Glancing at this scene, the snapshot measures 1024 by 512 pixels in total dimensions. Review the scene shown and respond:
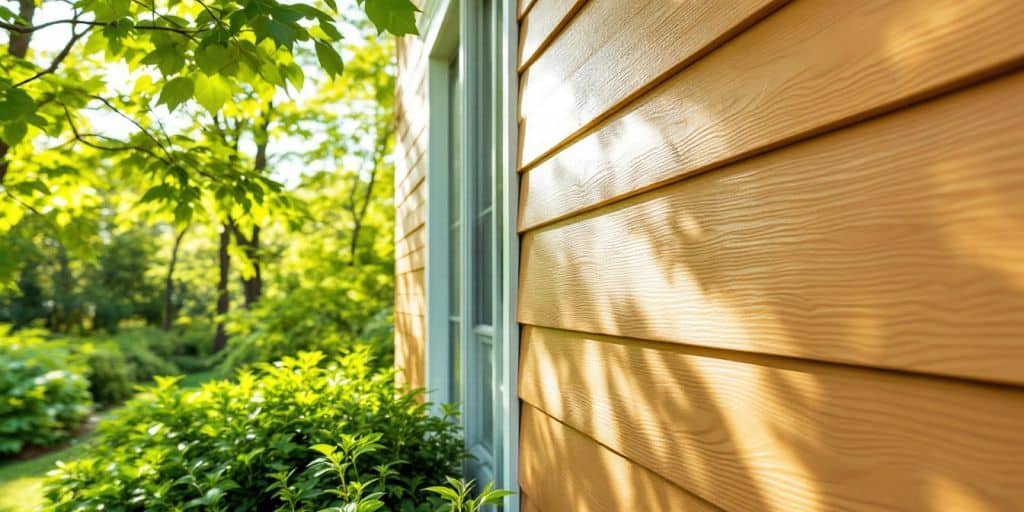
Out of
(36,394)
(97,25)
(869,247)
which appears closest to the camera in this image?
(869,247)

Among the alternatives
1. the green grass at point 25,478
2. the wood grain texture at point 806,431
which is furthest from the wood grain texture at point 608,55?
the green grass at point 25,478

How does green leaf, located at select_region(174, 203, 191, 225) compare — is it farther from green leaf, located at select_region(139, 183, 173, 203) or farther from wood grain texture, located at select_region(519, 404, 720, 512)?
wood grain texture, located at select_region(519, 404, 720, 512)

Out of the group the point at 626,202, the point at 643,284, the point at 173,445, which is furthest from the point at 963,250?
the point at 173,445

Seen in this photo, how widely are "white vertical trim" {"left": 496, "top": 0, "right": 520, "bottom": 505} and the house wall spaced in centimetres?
50

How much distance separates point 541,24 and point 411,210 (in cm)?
322

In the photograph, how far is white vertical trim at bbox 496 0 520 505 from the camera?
6.70 ft

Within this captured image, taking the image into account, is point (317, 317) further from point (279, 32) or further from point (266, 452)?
point (279, 32)

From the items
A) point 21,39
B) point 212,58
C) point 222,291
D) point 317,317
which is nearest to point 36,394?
point 317,317

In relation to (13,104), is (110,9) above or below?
above

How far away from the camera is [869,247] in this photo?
2.34 ft

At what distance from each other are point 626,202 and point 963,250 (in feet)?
2.44

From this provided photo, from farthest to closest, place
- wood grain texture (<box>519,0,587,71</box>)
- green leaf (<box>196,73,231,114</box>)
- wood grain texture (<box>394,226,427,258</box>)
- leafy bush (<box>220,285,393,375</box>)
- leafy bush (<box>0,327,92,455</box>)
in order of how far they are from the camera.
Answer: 1. leafy bush (<box>220,285,393,375</box>)
2. leafy bush (<box>0,327,92,455</box>)
3. wood grain texture (<box>394,226,427,258</box>)
4. green leaf (<box>196,73,231,114</box>)
5. wood grain texture (<box>519,0,587,71</box>)

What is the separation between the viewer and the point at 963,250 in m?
0.61

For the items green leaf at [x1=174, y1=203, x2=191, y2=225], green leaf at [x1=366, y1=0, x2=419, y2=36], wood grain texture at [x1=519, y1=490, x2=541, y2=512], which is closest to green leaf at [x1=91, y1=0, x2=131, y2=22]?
green leaf at [x1=366, y1=0, x2=419, y2=36]
